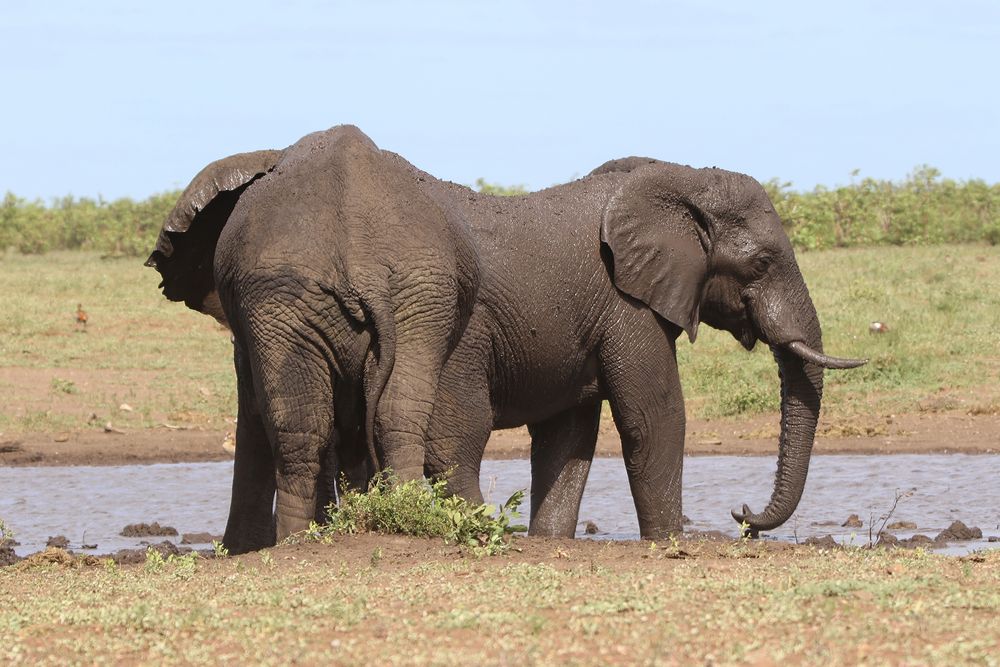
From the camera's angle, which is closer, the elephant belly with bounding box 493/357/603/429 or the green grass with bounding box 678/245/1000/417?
the elephant belly with bounding box 493/357/603/429

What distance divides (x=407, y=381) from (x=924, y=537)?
11.9 feet

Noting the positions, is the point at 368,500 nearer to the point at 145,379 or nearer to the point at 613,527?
the point at 613,527

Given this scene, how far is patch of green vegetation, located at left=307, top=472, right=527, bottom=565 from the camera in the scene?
23.3 ft

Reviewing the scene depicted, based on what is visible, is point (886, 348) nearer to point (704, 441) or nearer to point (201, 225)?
point (704, 441)

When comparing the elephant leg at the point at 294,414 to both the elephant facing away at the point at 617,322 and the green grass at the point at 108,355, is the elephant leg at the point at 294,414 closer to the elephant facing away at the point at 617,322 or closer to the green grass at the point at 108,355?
the elephant facing away at the point at 617,322

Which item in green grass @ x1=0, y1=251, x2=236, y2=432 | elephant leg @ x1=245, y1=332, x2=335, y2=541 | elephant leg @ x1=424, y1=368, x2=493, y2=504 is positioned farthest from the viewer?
green grass @ x1=0, y1=251, x2=236, y2=432

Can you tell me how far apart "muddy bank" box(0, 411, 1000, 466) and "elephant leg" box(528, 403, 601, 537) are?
184 inches

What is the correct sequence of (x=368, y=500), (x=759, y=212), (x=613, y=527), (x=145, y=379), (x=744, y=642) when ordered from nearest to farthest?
(x=744, y=642), (x=368, y=500), (x=759, y=212), (x=613, y=527), (x=145, y=379)

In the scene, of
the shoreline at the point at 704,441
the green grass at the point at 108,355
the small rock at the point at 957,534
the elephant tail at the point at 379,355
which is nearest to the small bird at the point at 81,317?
the green grass at the point at 108,355

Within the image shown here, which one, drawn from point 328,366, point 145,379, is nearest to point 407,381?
point 328,366

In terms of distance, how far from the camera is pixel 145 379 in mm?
16000

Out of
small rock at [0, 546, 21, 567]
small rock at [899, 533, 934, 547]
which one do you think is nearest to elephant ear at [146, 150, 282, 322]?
small rock at [0, 546, 21, 567]

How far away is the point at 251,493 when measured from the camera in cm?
849

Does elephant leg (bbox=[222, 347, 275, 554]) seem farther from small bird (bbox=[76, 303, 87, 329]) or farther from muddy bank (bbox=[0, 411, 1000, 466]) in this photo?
small bird (bbox=[76, 303, 87, 329])
